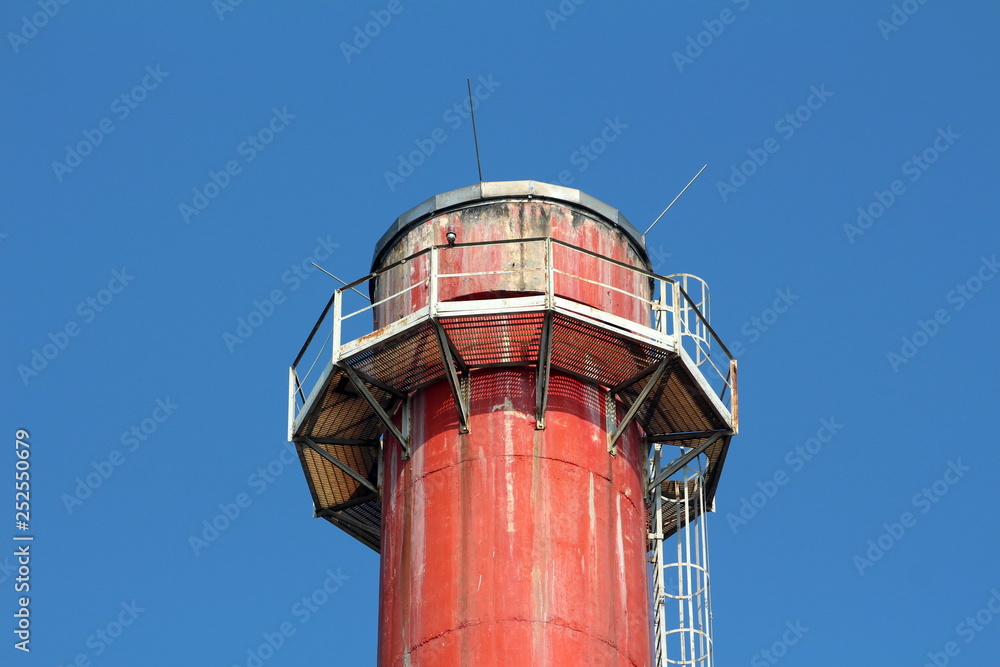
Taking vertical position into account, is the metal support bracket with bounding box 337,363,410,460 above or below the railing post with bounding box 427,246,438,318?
below

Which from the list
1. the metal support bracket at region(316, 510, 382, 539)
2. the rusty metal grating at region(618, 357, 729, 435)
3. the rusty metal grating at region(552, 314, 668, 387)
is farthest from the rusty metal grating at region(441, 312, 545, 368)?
the metal support bracket at region(316, 510, 382, 539)

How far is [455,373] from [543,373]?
1.46 meters

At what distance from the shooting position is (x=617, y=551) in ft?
105

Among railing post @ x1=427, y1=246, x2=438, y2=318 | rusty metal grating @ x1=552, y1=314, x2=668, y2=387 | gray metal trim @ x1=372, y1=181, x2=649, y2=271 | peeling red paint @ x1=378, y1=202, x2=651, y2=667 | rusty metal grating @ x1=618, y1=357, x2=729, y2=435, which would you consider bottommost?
peeling red paint @ x1=378, y1=202, x2=651, y2=667

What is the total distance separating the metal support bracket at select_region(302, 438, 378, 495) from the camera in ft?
111

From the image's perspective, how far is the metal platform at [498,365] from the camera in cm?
3200

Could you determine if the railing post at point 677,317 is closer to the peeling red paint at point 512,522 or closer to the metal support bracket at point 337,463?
the peeling red paint at point 512,522

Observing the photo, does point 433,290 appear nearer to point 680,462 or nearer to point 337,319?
point 337,319

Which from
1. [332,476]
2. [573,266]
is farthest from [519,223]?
[332,476]

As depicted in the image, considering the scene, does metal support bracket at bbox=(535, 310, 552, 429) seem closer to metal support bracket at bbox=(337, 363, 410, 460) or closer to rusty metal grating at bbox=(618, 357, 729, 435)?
→ rusty metal grating at bbox=(618, 357, 729, 435)

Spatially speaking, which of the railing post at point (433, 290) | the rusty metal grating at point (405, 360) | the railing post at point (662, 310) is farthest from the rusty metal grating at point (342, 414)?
the railing post at point (662, 310)

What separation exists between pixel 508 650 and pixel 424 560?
2261 mm

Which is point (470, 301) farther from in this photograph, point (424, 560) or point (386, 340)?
point (424, 560)

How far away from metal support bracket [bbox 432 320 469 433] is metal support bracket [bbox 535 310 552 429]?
120 centimetres
